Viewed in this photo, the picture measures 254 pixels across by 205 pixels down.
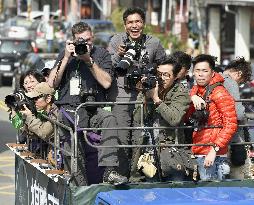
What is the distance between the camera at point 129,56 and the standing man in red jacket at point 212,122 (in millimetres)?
602

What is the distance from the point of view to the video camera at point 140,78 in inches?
325

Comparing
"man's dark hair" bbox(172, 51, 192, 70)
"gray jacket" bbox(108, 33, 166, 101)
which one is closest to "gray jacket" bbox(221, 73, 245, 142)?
"man's dark hair" bbox(172, 51, 192, 70)

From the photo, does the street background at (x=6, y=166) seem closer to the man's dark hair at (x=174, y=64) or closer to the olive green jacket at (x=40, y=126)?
the olive green jacket at (x=40, y=126)

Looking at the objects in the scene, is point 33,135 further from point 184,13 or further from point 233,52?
point 184,13

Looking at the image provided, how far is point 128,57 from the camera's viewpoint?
9016 millimetres

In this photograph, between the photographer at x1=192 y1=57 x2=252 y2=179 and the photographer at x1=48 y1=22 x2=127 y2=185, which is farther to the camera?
the photographer at x1=192 y1=57 x2=252 y2=179

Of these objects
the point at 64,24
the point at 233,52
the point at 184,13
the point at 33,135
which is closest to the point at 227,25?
the point at 233,52

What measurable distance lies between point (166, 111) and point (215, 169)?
714mm

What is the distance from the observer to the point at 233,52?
49.6 m

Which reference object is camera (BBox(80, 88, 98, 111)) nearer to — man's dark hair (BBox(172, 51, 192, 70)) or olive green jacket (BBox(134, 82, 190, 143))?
olive green jacket (BBox(134, 82, 190, 143))

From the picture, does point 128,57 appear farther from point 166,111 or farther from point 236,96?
point 236,96

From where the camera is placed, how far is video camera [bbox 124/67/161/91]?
325 inches

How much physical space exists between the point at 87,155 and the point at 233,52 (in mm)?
41240

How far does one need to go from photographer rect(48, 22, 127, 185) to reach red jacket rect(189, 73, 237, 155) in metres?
0.74
